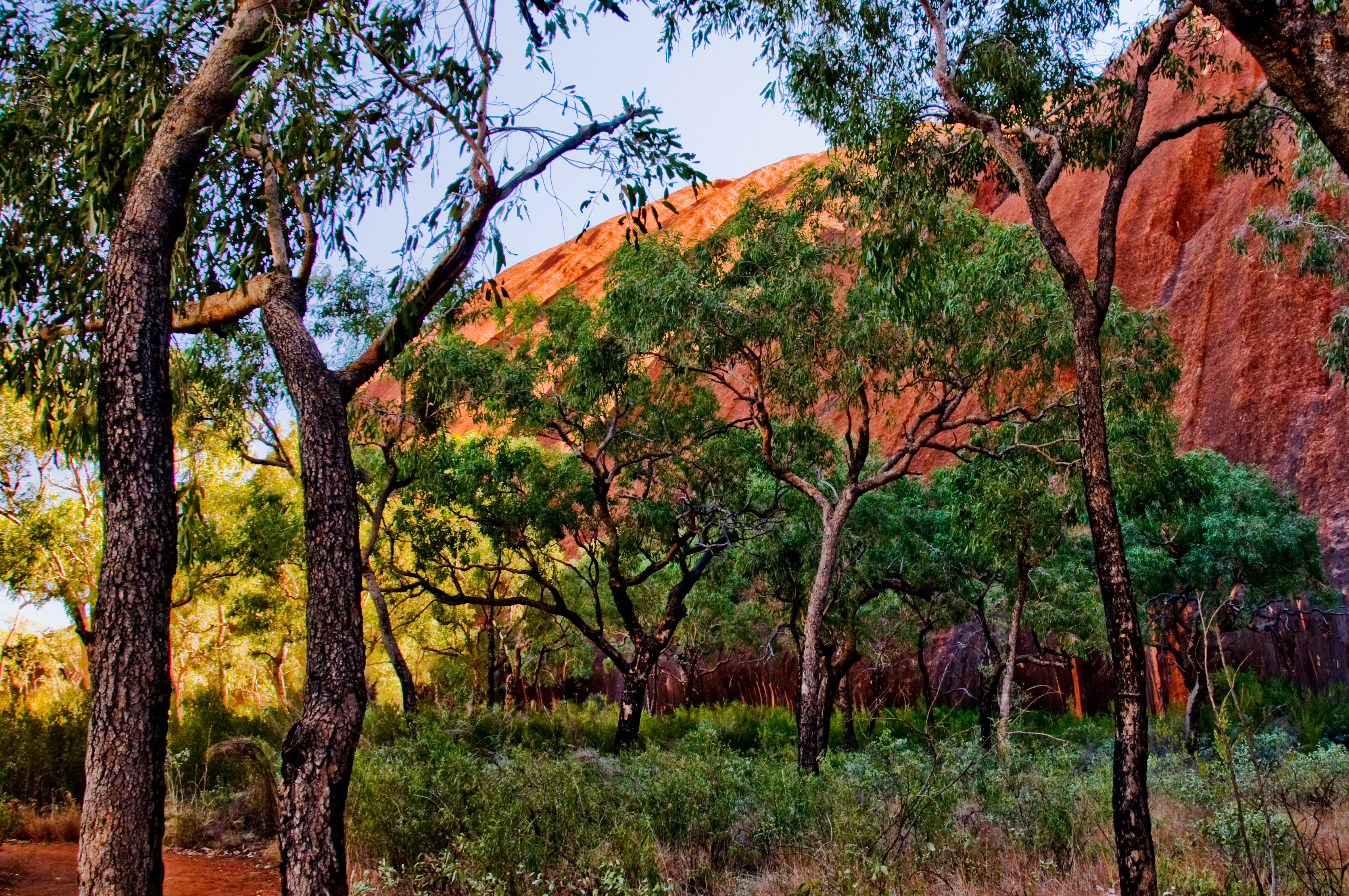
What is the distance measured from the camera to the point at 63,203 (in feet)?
23.4

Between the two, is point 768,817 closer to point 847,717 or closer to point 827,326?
point 827,326

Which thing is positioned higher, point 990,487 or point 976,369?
point 976,369

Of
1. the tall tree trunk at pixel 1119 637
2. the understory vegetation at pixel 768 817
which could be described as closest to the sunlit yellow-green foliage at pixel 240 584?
the understory vegetation at pixel 768 817

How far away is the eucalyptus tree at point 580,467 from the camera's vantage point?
16.1 meters

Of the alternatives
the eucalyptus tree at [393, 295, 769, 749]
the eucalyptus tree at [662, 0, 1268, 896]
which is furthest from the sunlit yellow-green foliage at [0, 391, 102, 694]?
the eucalyptus tree at [662, 0, 1268, 896]

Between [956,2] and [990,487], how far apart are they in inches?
268

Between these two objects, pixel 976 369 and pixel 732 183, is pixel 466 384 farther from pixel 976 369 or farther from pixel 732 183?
pixel 732 183

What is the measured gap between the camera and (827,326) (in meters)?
13.7

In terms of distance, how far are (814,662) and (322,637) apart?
838cm

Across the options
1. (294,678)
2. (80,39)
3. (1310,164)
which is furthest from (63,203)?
(294,678)

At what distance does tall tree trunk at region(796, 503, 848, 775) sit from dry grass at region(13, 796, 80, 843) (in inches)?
363

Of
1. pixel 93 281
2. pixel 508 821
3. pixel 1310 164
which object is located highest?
pixel 1310 164

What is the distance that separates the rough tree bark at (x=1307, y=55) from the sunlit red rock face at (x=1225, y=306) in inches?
823

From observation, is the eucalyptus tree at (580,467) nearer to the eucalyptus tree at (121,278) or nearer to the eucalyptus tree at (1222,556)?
the eucalyptus tree at (121,278)
